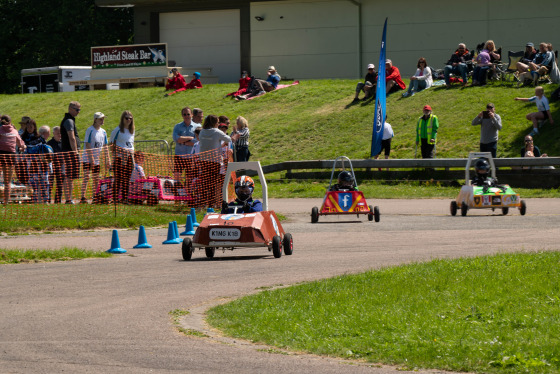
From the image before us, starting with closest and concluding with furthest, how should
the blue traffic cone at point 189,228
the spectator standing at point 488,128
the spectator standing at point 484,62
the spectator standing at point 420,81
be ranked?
the blue traffic cone at point 189,228
the spectator standing at point 488,128
the spectator standing at point 484,62
the spectator standing at point 420,81

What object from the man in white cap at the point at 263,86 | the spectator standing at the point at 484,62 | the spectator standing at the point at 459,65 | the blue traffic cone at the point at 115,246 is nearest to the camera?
the blue traffic cone at the point at 115,246

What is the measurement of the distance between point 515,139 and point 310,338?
21.9 m

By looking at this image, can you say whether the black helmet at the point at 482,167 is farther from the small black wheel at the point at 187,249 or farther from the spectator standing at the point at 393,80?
the spectator standing at the point at 393,80

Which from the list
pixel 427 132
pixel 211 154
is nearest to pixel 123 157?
pixel 211 154

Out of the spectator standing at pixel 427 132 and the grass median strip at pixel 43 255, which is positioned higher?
the spectator standing at pixel 427 132

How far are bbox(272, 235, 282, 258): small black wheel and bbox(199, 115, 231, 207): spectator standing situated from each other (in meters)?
6.60

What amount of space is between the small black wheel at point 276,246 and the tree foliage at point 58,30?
153ft

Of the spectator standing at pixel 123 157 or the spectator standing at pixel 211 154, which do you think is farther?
the spectator standing at pixel 211 154

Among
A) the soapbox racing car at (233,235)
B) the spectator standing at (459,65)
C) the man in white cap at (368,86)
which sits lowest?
the soapbox racing car at (233,235)

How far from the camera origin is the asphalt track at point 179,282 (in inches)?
275

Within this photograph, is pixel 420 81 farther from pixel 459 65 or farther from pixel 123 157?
pixel 123 157

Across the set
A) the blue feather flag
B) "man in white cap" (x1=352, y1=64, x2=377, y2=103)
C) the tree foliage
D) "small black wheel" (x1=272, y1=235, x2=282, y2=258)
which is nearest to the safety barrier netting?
"small black wheel" (x1=272, y1=235, x2=282, y2=258)

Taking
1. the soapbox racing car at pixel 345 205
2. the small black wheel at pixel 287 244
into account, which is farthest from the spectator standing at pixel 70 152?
the small black wheel at pixel 287 244

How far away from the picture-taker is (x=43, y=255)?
13273 mm
